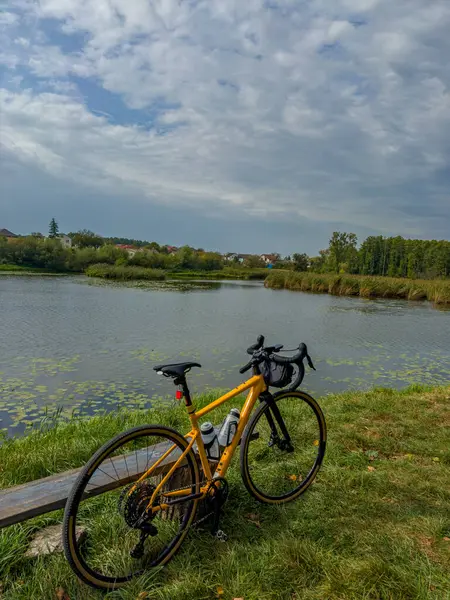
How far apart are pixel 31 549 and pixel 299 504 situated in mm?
1632

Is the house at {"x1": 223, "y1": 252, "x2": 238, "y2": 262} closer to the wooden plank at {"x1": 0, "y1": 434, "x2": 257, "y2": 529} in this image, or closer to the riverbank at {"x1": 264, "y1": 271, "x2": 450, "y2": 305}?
the riverbank at {"x1": 264, "y1": 271, "x2": 450, "y2": 305}

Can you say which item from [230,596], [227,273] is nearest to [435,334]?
[230,596]

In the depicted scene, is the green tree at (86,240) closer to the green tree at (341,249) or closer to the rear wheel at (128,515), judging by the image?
the green tree at (341,249)

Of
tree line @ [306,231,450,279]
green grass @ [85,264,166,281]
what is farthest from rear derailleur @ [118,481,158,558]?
tree line @ [306,231,450,279]

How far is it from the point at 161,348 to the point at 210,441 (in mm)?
8011

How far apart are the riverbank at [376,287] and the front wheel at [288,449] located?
1075 inches

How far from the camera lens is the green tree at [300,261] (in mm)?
69250

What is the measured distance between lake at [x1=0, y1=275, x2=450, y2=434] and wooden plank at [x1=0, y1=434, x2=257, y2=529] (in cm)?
338

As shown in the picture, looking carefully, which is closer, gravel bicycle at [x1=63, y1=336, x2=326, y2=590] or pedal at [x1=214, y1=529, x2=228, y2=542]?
gravel bicycle at [x1=63, y1=336, x2=326, y2=590]

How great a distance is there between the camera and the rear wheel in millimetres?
1802

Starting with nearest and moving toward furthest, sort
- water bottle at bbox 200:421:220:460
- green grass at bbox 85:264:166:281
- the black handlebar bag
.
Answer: water bottle at bbox 200:421:220:460 < the black handlebar bag < green grass at bbox 85:264:166:281

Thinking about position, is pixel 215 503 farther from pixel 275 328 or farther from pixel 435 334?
pixel 435 334

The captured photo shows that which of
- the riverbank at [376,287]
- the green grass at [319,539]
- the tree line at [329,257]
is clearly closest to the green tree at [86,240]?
the tree line at [329,257]

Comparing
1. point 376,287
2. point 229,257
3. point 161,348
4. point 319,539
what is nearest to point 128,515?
point 319,539
